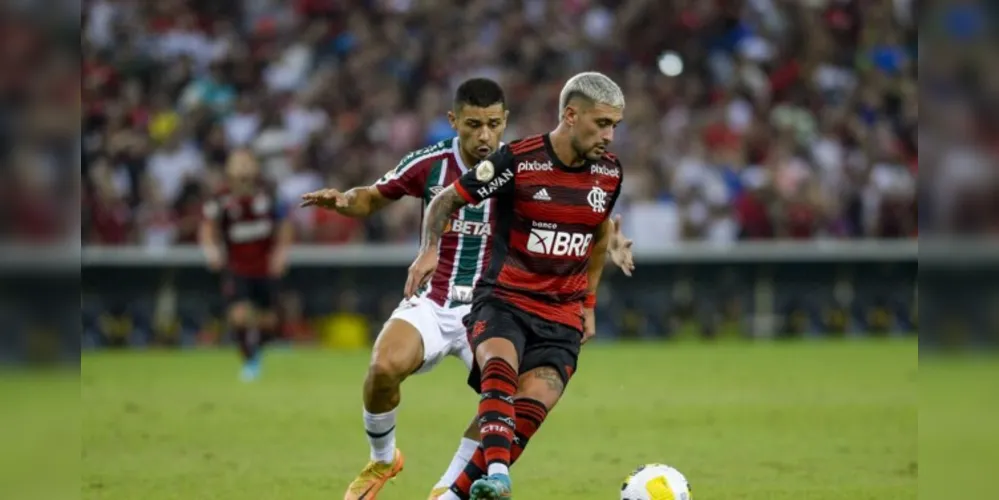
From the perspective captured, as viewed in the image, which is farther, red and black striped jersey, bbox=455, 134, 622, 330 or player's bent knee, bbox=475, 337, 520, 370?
red and black striped jersey, bbox=455, 134, 622, 330

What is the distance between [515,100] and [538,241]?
17712 millimetres

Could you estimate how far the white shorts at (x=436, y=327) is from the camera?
30.9 ft

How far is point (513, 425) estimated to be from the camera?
26.6 ft

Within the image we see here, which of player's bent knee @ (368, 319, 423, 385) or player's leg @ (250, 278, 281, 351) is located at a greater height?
player's bent knee @ (368, 319, 423, 385)

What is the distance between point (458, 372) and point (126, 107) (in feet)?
26.6

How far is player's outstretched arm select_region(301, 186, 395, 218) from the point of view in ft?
30.2

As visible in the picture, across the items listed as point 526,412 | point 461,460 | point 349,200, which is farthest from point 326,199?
point 526,412

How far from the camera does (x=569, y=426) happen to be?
14695 millimetres

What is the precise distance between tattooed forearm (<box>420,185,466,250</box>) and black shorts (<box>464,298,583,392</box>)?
1.54ft

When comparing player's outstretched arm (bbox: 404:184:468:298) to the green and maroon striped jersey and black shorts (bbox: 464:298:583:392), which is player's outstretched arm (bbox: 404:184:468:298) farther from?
the green and maroon striped jersey

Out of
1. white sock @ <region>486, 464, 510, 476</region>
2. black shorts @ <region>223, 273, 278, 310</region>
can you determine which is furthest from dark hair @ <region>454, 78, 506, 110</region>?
black shorts @ <region>223, 273, 278, 310</region>

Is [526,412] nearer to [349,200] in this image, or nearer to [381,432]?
[381,432]

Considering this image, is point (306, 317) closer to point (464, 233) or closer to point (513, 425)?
point (464, 233)

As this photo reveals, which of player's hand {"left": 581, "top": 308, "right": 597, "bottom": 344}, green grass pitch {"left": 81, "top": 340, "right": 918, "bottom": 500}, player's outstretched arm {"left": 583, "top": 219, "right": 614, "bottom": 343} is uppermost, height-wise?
player's outstretched arm {"left": 583, "top": 219, "right": 614, "bottom": 343}
